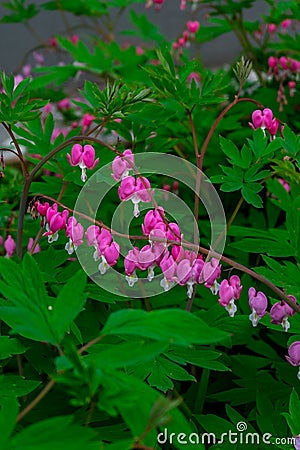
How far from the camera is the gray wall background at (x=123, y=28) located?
4.91 meters

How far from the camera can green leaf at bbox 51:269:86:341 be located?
65cm

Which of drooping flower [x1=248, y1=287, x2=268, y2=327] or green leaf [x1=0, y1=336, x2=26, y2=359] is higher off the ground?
green leaf [x1=0, y1=336, x2=26, y2=359]

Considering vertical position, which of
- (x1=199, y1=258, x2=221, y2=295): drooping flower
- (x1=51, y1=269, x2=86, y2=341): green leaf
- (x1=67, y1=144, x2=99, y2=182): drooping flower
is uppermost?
(x1=67, y1=144, x2=99, y2=182): drooping flower

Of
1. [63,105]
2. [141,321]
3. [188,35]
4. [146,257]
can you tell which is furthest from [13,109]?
[63,105]

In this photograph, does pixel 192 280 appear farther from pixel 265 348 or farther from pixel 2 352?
pixel 265 348

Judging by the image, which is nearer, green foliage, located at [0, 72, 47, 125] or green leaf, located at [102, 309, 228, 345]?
green leaf, located at [102, 309, 228, 345]

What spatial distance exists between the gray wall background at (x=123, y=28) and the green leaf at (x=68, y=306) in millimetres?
4350

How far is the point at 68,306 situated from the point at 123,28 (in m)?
4.76

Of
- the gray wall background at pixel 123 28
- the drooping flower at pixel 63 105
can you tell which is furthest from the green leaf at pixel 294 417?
the gray wall background at pixel 123 28

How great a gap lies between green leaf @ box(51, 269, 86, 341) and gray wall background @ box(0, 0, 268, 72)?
4350mm

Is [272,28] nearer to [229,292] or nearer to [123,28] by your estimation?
[229,292]

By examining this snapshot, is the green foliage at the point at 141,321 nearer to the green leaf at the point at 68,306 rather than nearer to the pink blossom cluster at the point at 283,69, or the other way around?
the green leaf at the point at 68,306

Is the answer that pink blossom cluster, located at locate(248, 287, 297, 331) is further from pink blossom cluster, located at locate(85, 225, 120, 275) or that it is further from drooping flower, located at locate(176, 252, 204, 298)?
pink blossom cluster, located at locate(85, 225, 120, 275)

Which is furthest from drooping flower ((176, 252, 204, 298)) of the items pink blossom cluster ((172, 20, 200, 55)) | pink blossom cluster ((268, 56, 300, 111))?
pink blossom cluster ((172, 20, 200, 55))
